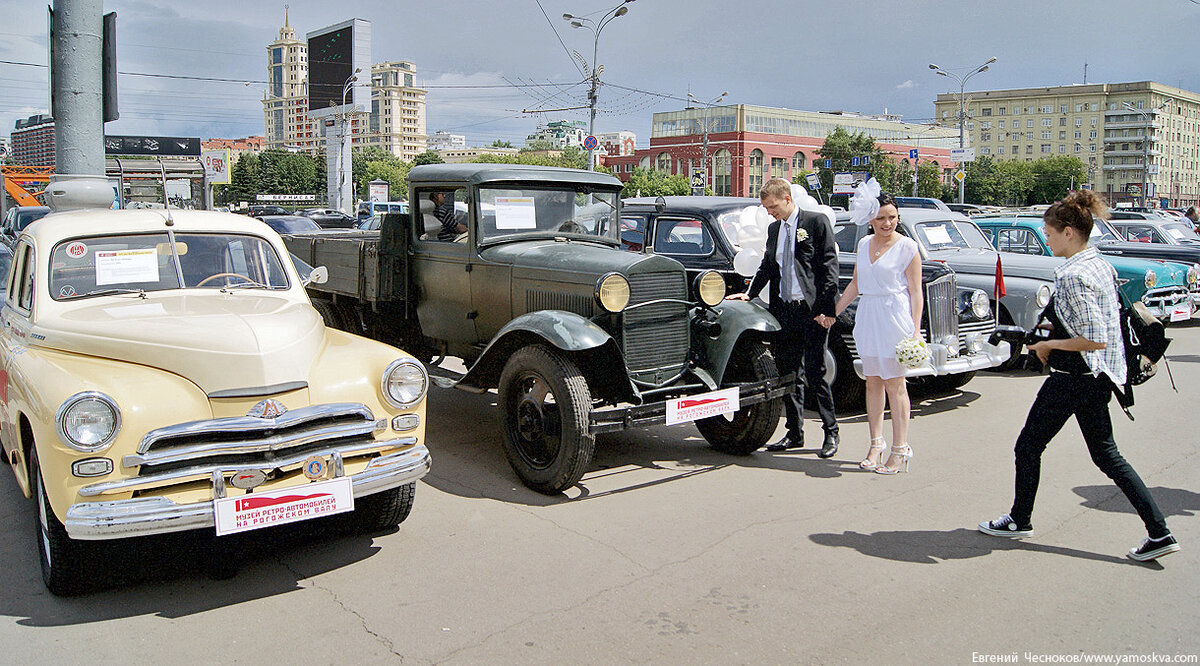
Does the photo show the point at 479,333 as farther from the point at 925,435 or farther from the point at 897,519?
the point at 925,435

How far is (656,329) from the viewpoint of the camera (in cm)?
572

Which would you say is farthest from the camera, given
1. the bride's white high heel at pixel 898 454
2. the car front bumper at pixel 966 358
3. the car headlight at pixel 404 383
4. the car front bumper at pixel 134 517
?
the car front bumper at pixel 966 358

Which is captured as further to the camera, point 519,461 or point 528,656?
point 519,461

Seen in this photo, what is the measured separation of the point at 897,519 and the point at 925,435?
2323 mm

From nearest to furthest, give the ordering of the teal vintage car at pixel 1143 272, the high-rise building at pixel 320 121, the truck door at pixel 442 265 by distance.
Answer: the truck door at pixel 442 265 < the teal vintage car at pixel 1143 272 < the high-rise building at pixel 320 121

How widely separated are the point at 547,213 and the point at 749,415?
223 centimetres

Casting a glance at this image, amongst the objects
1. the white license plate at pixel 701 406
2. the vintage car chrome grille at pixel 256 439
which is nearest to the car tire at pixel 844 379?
the white license plate at pixel 701 406

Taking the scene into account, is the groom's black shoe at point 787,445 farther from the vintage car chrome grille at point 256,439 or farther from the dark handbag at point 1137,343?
the vintage car chrome grille at point 256,439

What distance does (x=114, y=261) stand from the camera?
4.75 meters

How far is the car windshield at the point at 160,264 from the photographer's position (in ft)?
15.2

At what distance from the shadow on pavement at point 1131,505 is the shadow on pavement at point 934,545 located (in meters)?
0.89

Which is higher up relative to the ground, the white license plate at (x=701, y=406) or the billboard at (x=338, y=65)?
the billboard at (x=338, y=65)

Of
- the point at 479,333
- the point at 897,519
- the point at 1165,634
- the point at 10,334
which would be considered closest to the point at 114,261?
the point at 10,334

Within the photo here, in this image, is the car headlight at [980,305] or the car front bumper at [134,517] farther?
the car headlight at [980,305]
